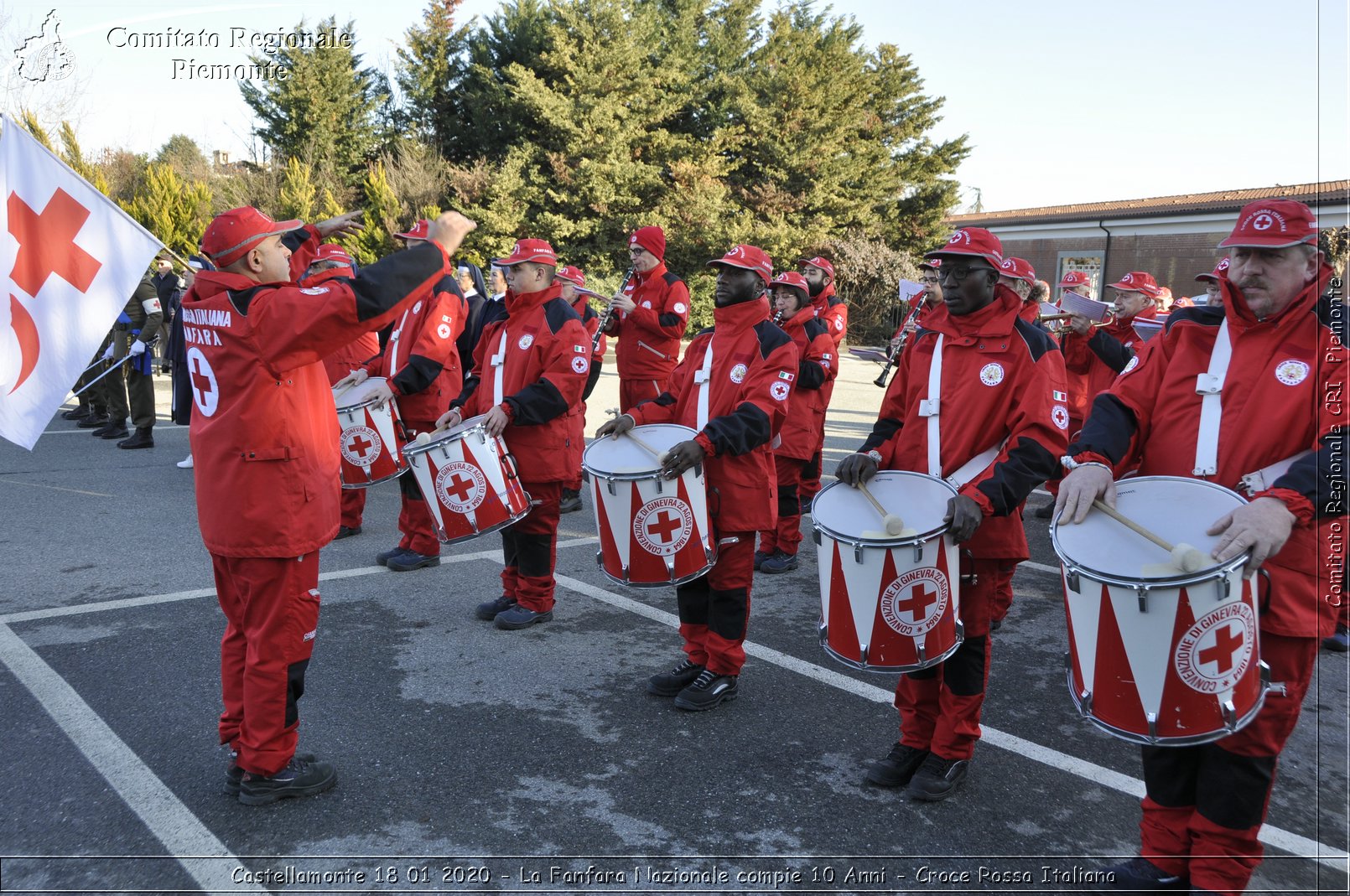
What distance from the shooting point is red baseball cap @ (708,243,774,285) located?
4.47 m

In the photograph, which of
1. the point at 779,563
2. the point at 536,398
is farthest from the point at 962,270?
the point at 779,563

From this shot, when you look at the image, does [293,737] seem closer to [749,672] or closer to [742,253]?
[749,672]

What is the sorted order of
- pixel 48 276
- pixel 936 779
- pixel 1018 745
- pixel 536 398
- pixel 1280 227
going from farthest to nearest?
pixel 536 398, pixel 1018 745, pixel 48 276, pixel 936 779, pixel 1280 227

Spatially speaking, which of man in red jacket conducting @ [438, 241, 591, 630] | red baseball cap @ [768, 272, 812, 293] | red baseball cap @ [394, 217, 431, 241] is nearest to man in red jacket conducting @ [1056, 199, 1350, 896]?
red baseball cap @ [394, 217, 431, 241]

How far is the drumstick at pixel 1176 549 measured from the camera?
2520 millimetres

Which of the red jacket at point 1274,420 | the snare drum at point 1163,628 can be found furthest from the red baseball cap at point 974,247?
the snare drum at point 1163,628

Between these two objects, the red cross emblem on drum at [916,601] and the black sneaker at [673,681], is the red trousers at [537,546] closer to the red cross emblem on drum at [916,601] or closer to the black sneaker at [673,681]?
the black sneaker at [673,681]

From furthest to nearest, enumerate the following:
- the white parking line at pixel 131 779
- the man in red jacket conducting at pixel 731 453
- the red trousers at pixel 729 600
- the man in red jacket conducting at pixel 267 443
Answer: the red trousers at pixel 729 600, the man in red jacket conducting at pixel 731 453, the man in red jacket conducting at pixel 267 443, the white parking line at pixel 131 779

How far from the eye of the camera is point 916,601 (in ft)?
10.8

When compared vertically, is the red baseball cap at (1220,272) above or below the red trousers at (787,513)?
above

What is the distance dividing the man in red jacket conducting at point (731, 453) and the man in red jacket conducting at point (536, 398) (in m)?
0.74

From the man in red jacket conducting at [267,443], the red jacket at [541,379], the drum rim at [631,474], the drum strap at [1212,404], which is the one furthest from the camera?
the red jacket at [541,379]

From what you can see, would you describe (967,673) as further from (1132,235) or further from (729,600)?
(1132,235)

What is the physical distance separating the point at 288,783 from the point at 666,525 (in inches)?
70.1
